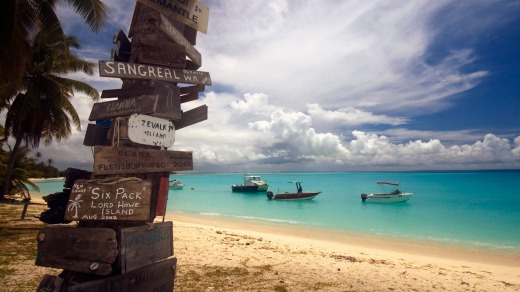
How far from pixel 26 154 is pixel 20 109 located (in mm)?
12374

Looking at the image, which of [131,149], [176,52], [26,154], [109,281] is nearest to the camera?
[109,281]

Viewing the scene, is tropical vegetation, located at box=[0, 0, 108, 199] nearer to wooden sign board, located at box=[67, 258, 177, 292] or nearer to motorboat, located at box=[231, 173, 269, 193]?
wooden sign board, located at box=[67, 258, 177, 292]

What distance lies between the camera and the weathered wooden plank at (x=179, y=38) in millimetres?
3425

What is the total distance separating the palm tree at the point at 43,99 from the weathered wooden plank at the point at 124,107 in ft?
51.2

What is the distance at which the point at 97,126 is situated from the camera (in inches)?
134

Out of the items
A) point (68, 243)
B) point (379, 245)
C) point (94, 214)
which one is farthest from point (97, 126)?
point (379, 245)

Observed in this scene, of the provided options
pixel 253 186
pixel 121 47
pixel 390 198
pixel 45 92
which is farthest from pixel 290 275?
pixel 253 186

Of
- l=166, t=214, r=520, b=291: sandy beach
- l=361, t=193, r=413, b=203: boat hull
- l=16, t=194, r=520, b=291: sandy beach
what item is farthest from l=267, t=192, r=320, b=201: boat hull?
l=166, t=214, r=520, b=291: sandy beach

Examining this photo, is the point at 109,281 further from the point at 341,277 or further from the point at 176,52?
the point at 341,277

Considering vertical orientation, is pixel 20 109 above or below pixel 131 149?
above

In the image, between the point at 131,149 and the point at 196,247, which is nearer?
the point at 131,149

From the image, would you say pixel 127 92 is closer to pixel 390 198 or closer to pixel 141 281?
pixel 141 281

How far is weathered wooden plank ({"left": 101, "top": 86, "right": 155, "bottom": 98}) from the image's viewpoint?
3439mm

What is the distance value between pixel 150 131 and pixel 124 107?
431 mm
